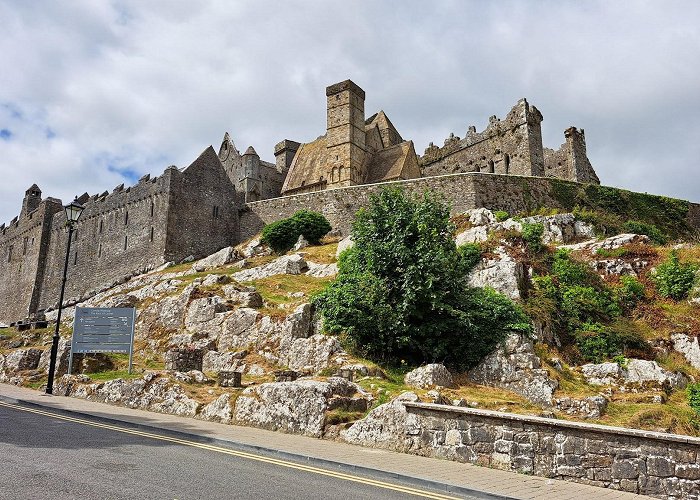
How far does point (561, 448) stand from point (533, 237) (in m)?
15.9

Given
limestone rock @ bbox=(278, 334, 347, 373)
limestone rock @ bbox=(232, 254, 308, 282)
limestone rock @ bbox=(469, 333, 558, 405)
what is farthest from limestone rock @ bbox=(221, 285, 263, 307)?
limestone rock @ bbox=(469, 333, 558, 405)

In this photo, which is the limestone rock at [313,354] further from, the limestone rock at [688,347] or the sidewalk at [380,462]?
the limestone rock at [688,347]

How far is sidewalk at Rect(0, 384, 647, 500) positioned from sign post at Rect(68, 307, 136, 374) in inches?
181

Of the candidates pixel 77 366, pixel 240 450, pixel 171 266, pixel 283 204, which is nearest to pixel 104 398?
pixel 77 366

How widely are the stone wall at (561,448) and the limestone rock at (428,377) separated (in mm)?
4558

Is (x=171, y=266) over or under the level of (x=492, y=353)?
over

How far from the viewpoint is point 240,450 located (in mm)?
9242

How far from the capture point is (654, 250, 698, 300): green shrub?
2011cm

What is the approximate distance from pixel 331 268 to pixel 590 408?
50.8 ft

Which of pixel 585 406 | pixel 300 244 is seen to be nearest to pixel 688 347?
pixel 585 406

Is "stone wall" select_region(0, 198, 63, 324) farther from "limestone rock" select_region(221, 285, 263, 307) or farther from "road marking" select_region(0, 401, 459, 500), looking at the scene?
"road marking" select_region(0, 401, 459, 500)

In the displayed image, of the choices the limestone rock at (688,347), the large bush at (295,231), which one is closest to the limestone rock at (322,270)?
the large bush at (295,231)

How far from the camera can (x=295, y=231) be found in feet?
113

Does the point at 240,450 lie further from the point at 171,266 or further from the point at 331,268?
the point at 171,266
